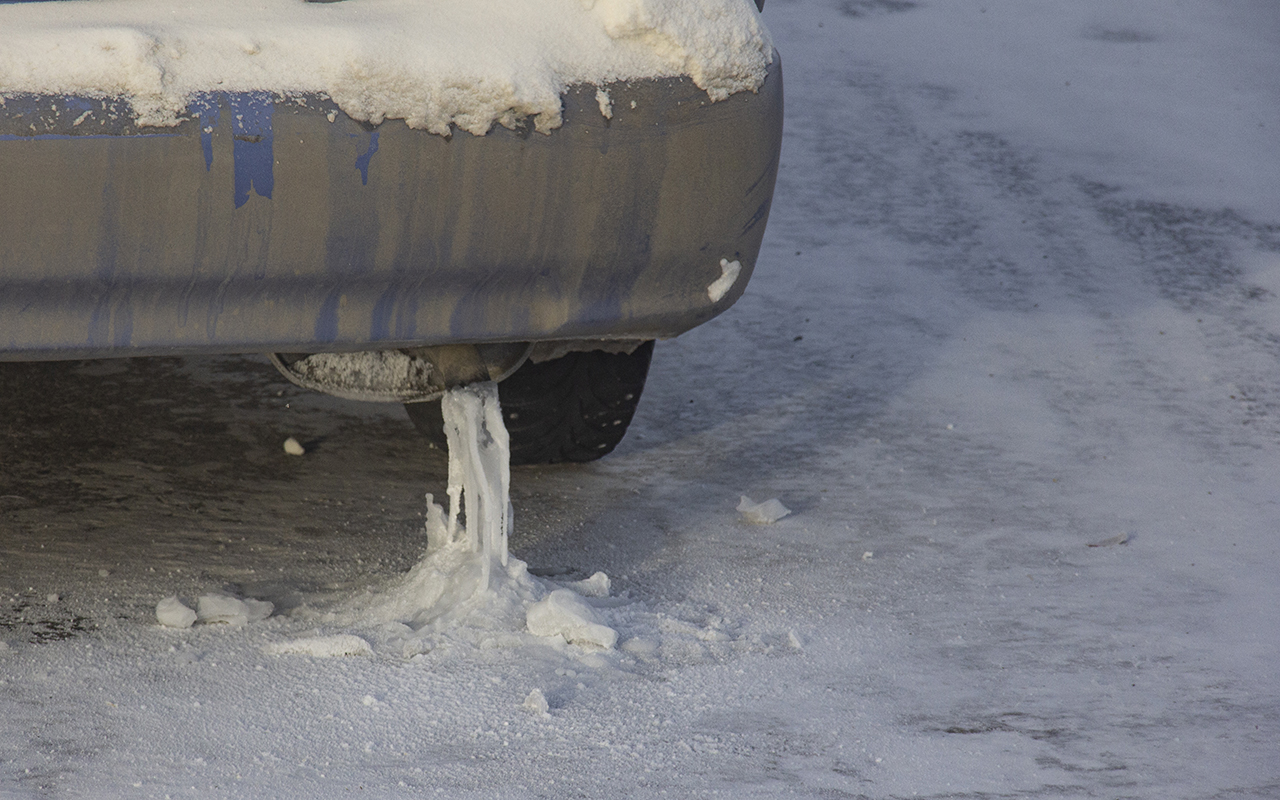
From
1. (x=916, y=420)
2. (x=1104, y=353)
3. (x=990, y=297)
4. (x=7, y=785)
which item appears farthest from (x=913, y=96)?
(x=7, y=785)

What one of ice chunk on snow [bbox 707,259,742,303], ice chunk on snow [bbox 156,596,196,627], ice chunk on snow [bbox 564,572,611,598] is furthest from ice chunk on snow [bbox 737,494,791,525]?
ice chunk on snow [bbox 156,596,196,627]

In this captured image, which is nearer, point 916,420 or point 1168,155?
point 916,420

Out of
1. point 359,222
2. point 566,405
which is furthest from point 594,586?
point 359,222

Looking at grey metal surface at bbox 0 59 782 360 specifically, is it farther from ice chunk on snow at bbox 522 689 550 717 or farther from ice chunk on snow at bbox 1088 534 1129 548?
ice chunk on snow at bbox 1088 534 1129 548

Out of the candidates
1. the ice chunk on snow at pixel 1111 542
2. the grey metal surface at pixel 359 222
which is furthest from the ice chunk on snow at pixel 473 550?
the ice chunk on snow at pixel 1111 542

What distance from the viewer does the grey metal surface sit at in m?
1.60

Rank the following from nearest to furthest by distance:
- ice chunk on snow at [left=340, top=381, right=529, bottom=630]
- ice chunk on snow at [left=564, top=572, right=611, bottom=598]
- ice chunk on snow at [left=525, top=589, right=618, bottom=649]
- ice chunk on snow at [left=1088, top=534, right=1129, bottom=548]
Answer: ice chunk on snow at [left=525, top=589, right=618, bottom=649]
ice chunk on snow at [left=340, top=381, right=529, bottom=630]
ice chunk on snow at [left=564, top=572, right=611, bottom=598]
ice chunk on snow at [left=1088, top=534, right=1129, bottom=548]

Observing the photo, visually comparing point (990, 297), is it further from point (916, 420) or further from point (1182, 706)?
point (1182, 706)

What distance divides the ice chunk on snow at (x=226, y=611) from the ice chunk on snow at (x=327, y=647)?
4.9 inches

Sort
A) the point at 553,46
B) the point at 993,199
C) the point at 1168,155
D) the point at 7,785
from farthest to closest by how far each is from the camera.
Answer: the point at 1168,155 → the point at 993,199 → the point at 553,46 → the point at 7,785

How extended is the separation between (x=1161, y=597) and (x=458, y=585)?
1177mm

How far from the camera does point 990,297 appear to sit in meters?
Answer: 3.98

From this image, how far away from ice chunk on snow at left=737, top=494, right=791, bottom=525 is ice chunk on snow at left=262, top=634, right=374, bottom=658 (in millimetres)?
901

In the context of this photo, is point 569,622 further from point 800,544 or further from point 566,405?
point 566,405
